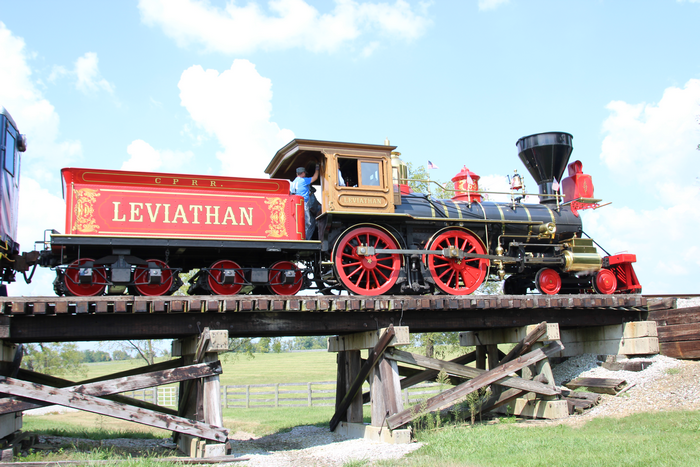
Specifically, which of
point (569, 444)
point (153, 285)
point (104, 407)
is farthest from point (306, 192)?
point (569, 444)

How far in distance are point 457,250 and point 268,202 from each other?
3.81 metres

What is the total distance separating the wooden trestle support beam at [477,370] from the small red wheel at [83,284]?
452 centimetres

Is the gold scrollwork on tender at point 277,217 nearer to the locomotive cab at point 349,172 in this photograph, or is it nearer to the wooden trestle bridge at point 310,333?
the locomotive cab at point 349,172

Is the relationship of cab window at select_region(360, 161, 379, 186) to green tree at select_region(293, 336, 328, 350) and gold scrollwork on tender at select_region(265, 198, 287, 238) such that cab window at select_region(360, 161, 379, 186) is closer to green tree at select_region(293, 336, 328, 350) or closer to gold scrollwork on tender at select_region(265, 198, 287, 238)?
gold scrollwork on tender at select_region(265, 198, 287, 238)

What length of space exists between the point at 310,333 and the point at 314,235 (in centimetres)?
219

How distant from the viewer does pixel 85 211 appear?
9305 millimetres

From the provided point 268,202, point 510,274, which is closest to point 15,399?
point 268,202

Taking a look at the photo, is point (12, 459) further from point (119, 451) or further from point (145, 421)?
point (119, 451)

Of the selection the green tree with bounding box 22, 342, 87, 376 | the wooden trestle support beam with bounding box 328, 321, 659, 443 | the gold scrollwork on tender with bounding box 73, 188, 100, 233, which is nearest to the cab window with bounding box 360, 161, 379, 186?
the wooden trestle support beam with bounding box 328, 321, 659, 443

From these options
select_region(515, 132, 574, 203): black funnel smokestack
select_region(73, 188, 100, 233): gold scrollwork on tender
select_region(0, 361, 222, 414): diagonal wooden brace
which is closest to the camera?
select_region(0, 361, 222, 414): diagonal wooden brace

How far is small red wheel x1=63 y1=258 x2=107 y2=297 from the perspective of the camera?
929cm

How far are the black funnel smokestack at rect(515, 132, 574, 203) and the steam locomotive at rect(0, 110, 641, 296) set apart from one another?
0.05 metres

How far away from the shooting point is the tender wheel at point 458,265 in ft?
38.1

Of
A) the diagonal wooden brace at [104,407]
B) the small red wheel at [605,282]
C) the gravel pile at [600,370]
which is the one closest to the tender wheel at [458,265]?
the small red wheel at [605,282]
